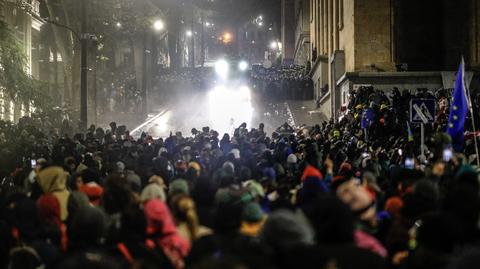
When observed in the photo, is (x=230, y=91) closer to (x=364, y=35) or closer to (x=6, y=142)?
(x=364, y=35)

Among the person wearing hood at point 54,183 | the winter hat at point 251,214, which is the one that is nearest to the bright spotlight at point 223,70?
the person wearing hood at point 54,183

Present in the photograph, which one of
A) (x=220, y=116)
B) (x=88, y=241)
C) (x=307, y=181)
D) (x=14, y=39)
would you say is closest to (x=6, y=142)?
(x=14, y=39)

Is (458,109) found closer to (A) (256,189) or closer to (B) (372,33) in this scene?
(A) (256,189)

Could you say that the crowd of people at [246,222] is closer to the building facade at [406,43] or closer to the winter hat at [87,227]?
the winter hat at [87,227]

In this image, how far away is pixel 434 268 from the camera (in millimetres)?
4988

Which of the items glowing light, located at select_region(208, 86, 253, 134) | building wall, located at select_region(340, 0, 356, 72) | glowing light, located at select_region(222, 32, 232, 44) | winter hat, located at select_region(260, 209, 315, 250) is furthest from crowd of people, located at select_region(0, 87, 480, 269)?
glowing light, located at select_region(222, 32, 232, 44)

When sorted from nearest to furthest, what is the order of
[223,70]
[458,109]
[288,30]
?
1. [458,109]
2. [223,70]
3. [288,30]

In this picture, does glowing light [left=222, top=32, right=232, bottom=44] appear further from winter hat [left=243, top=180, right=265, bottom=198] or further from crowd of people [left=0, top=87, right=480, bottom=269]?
winter hat [left=243, top=180, right=265, bottom=198]

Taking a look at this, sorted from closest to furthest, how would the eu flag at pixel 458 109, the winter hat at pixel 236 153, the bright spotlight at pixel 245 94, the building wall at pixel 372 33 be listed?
1. the eu flag at pixel 458 109
2. the winter hat at pixel 236 153
3. the building wall at pixel 372 33
4. the bright spotlight at pixel 245 94

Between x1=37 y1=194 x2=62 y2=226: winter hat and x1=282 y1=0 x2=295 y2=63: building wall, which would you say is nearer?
x1=37 y1=194 x2=62 y2=226: winter hat

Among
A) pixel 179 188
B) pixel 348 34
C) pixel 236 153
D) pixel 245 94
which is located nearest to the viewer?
pixel 179 188

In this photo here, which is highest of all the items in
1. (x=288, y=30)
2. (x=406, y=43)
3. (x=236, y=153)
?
(x=288, y=30)

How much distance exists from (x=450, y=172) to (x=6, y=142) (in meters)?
11.7

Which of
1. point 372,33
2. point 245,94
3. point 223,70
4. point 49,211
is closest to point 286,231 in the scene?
point 49,211
